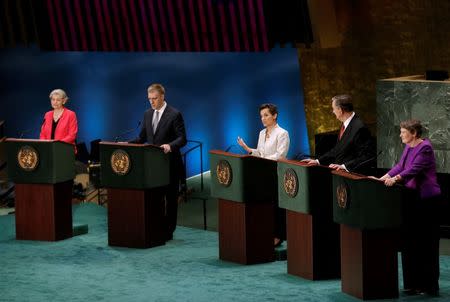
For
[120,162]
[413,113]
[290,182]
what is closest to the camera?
[290,182]

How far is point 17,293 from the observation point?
6566mm

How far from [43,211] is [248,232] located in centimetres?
198

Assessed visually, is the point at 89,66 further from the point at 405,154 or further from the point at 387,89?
the point at 405,154

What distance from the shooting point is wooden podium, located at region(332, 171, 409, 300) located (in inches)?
240

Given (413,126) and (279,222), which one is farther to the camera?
(279,222)

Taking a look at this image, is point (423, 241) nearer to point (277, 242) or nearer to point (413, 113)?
point (277, 242)

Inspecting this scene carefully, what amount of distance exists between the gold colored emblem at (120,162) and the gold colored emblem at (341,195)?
2145mm

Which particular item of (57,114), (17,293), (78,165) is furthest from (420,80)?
(78,165)

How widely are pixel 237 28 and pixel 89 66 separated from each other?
1.84 m

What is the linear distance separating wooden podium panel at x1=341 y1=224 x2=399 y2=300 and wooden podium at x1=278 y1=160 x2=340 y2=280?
1.53 feet

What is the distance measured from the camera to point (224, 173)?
24.6 feet

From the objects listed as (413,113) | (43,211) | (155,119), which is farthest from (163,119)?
(413,113)

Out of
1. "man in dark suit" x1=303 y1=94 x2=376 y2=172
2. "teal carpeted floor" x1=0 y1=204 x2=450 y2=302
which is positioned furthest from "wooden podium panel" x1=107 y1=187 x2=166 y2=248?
"man in dark suit" x1=303 y1=94 x2=376 y2=172

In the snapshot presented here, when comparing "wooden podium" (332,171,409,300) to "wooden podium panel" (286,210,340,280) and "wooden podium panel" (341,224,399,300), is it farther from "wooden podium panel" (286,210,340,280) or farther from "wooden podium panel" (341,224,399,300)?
"wooden podium panel" (286,210,340,280)
